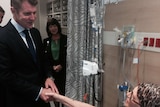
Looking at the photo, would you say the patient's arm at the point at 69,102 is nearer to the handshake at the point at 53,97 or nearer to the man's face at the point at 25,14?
the handshake at the point at 53,97

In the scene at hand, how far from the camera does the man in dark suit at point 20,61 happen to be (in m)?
1.45

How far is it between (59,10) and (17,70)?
7.87ft

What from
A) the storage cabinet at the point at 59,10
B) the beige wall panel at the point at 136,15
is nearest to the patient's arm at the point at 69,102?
the beige wall panel at the point at 136,15

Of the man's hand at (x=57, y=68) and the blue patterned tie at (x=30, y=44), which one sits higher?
the blue patterned tie at (x=30, y=44)

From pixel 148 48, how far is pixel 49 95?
818mm

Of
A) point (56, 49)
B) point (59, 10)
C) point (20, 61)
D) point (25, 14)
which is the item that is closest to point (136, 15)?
point (25, 14)

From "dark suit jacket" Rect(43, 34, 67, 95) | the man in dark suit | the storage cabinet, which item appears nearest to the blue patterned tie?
the man in dark suit

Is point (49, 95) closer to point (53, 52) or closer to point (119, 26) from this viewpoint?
point (119, 26)

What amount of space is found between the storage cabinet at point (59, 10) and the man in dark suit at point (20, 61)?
2000 mm

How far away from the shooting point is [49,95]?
147 centimetres

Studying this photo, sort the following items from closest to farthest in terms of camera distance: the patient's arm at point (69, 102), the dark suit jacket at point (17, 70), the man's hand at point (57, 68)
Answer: the patient's arm at point (69, 102)
the dark suit jacket at point (17, 70)
the man's hand at point (57, 68)

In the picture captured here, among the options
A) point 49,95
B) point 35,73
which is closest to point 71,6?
point 35,73

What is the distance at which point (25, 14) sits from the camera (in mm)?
1482

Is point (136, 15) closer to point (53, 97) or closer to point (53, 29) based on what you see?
point (53, 97)
